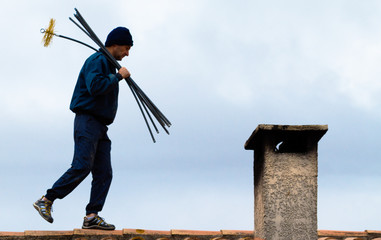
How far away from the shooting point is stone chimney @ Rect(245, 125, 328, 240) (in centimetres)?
469

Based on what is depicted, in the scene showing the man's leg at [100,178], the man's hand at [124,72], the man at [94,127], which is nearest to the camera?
the man at [94,127]

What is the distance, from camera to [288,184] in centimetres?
474

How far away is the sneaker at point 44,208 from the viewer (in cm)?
484

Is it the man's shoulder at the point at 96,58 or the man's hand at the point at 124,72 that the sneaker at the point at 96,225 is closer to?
the man's hand at the point at 124,72

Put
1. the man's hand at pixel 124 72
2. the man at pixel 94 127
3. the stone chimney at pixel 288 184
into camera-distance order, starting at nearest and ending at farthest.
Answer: the stone chimney at pixel 288 184, the man at pixel 94 127, the man's hand at pixel 124 72

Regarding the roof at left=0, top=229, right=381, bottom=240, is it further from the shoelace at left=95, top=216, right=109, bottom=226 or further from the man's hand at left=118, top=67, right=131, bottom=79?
the man's hand at left=118, top=67, right=131, bottom=79

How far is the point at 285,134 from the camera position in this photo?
4.78m

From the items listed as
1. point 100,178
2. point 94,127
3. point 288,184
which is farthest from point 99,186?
point 288,184

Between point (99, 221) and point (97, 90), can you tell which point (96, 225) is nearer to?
point (99, 221)

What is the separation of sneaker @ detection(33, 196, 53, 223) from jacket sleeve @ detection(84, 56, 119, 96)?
1.07 metres

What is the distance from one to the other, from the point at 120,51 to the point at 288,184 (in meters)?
1.99

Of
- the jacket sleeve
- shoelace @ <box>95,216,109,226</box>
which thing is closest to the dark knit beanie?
the jacket sleeve

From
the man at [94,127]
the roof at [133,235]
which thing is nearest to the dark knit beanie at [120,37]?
the man at [94,127]

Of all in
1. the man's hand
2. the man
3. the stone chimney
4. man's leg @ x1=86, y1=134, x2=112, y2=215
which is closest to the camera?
the stone chimney
